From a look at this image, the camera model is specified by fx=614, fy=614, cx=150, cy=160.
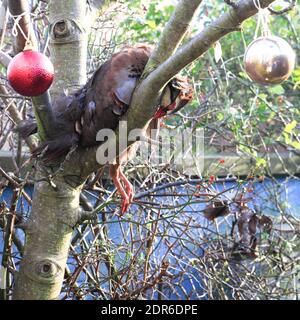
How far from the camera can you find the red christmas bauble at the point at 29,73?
5.21 ft

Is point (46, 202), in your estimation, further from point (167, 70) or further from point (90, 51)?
point (90, 51)

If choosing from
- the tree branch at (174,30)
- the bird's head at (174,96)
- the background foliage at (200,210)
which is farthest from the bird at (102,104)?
the background foliage at (200,210)

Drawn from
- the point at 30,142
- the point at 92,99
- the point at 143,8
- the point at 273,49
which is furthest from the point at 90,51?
the point at 273,49

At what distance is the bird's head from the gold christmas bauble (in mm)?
372

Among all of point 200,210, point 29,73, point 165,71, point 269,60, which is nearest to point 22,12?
point 29,73

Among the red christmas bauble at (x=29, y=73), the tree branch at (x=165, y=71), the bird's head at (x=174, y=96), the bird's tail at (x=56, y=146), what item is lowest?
the red christmas bauble at (x=29, y=73)

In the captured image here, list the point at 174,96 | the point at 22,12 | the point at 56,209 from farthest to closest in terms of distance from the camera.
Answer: the point at 56,209
the point at 174,96
the point at 22,12

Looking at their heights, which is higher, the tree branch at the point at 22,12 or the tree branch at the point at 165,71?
the tree branch at the point at 22,12

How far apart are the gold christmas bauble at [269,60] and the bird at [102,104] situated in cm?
40

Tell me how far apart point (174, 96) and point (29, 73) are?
599 millimetres

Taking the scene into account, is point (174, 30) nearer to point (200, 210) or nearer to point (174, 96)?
point (174, 96)

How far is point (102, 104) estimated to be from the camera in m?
2.14

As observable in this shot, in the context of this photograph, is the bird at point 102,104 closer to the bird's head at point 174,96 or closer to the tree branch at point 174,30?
the bird's head at point 174,96
